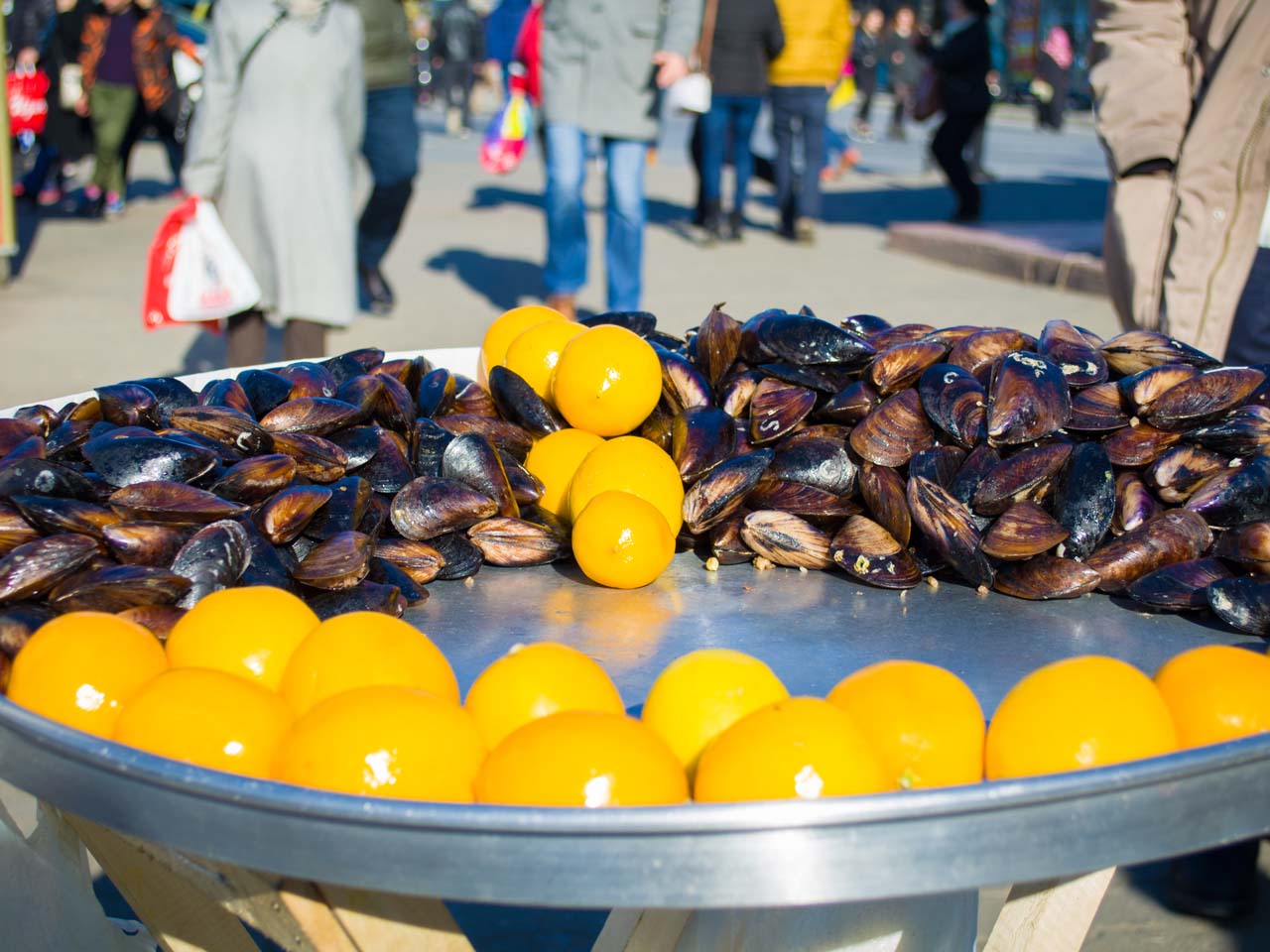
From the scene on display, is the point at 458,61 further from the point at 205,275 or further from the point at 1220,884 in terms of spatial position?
the point at 1220,884

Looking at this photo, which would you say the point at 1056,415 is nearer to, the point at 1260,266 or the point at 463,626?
the point at 463,626

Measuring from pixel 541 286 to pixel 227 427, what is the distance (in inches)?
257

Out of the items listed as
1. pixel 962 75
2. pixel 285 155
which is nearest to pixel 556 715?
pixel 285 155

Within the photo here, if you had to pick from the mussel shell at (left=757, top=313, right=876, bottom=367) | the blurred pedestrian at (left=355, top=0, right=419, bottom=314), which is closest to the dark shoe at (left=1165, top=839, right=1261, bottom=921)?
the mussel shell at (left=757, top=313, right=876, bottom=367)

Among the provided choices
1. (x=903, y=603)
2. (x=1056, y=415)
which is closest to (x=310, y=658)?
(x=903, y=603)

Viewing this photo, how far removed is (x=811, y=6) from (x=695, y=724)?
834 cm

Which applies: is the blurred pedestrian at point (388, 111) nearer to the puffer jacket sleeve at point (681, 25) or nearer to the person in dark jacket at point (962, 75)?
the puffer jacket sleeve at point (681, 25)

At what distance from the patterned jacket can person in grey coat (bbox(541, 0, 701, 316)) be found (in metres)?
5.11

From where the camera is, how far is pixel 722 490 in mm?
1625

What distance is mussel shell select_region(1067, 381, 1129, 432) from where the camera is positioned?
1.64 meters

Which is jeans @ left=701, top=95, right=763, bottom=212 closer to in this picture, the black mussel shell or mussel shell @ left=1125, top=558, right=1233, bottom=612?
the black mussel shell

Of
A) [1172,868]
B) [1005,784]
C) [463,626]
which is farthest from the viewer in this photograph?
[1172,868]

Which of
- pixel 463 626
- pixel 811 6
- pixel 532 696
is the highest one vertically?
pixel 811 6

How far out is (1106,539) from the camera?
1600 millimetres
